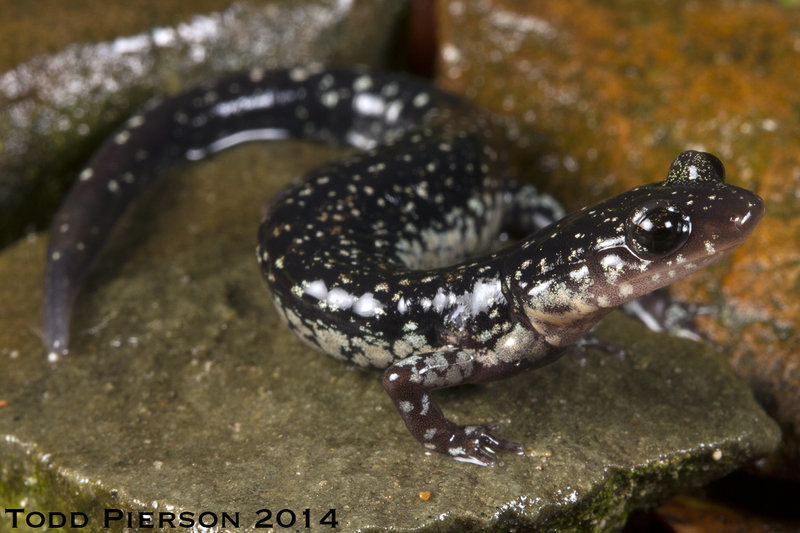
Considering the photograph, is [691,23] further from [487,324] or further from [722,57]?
[487,324]

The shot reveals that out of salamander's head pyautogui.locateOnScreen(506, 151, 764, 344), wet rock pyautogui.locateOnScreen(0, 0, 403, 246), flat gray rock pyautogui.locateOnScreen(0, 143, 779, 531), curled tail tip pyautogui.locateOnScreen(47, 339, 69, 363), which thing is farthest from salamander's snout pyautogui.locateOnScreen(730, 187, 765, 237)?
wet rock pyautogui.locateOnScreen(0, 0, 403, 246)

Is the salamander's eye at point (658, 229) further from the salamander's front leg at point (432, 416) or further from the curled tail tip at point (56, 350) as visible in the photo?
the curled tail tip at point (56, 350)

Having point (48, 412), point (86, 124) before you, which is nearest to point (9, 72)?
point (86, 124)

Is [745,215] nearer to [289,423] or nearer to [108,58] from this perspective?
[289,423]

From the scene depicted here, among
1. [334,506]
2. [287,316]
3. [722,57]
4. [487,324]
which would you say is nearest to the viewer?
[334,506]

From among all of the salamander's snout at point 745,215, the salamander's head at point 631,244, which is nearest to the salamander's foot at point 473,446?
the salamander's head at point 631,244
